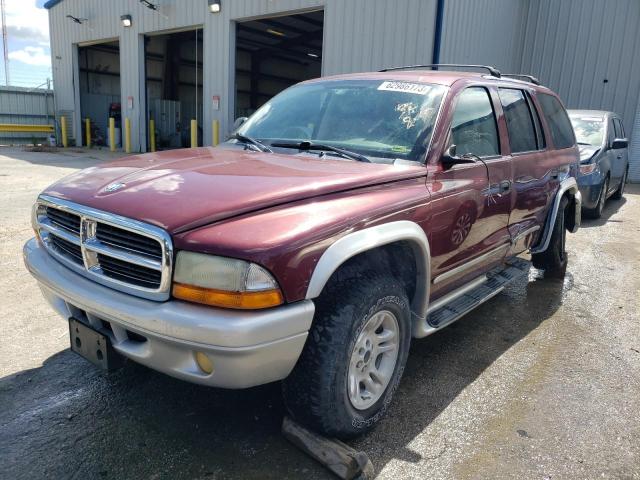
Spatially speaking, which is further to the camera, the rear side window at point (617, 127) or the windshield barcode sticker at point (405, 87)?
the rear side window at point (617, 127)

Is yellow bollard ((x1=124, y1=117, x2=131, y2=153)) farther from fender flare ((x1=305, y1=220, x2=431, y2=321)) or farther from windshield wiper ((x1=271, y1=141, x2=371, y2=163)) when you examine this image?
fender flare ((x1=305, y1=220, x2=431, y2=321))

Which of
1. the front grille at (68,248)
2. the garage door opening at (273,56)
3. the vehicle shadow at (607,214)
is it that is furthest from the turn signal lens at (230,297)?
the garage door opening at (273,56)

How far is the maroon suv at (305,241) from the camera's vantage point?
2006 mm

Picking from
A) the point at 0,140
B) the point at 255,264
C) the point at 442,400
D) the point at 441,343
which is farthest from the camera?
the point at 0,140

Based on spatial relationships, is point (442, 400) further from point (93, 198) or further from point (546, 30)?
point (546, 30)

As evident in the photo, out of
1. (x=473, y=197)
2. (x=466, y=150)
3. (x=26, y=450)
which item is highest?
(x=466, y=150)

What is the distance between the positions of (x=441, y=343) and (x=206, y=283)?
87.7 inches

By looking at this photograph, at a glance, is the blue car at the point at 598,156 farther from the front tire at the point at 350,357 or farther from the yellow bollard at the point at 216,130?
the yellow bollard at the point at 216,130

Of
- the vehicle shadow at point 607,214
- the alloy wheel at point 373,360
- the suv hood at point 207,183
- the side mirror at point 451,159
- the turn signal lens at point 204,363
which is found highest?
the side mirror at point 451,159

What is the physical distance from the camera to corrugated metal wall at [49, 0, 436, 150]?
35.8 feet

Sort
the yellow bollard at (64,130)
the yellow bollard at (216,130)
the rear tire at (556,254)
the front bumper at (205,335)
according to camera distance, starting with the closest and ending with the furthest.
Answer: the front bumper at (205,335)
the rear tire at (556,254)
the yellow bollard at (216,130)
the yellow bollard at (64,130)

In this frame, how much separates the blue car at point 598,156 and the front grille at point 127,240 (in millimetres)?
6561

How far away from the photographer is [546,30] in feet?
48.4

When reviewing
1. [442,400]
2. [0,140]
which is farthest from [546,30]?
[0,140]
